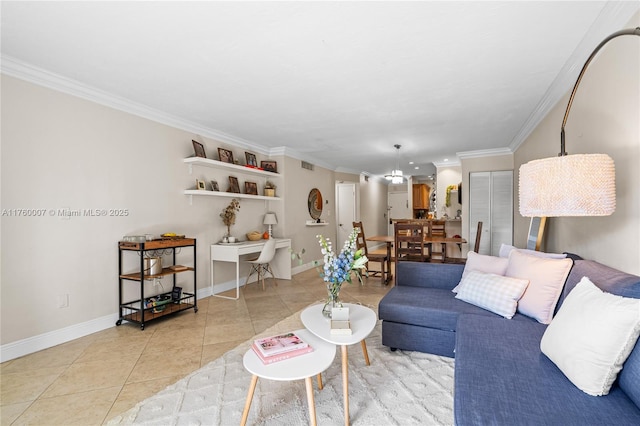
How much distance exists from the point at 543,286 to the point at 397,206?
360 inches

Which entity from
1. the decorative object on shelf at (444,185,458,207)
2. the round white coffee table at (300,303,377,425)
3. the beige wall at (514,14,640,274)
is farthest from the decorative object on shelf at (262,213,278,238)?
the decorative object on shelf at (444,185,458,207)

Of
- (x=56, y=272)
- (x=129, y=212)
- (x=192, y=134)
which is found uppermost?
(x=192, y=134)

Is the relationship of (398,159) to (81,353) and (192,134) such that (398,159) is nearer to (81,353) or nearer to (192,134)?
(192,134)

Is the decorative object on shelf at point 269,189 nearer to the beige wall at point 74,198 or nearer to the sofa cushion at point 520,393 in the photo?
the beige wall at point 74,198

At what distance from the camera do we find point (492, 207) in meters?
6.01

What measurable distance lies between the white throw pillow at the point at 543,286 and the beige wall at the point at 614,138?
0.33 m

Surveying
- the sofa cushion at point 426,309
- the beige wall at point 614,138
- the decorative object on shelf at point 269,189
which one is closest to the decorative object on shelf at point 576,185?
the beige wall at point 614,138

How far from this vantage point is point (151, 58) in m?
2.49

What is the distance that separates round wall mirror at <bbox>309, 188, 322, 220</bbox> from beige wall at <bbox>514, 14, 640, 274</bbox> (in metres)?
4.61

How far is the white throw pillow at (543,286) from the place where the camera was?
2.06 m

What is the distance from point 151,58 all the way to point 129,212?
1.77 metres

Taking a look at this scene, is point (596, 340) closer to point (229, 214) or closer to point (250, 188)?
point (229, 214)

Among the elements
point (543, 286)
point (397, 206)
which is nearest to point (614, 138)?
point (543, 286)

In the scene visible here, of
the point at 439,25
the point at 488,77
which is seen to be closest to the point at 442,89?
the point at 488,77
